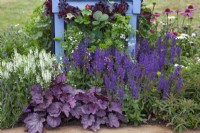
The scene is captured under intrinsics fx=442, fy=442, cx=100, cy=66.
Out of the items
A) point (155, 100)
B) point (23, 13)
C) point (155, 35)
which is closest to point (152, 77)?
point (155, 100)

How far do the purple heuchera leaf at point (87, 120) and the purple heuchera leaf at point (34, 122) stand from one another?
405 mm

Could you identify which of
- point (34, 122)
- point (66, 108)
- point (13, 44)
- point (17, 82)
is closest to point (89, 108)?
point (66, 108)

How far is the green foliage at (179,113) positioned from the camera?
445 cm

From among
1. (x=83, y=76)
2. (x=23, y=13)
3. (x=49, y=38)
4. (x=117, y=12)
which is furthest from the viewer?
(x=23, y=13)

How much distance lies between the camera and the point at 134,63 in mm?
5008

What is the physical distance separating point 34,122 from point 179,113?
147 centimetres

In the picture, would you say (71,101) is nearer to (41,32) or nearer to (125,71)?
(125,71)

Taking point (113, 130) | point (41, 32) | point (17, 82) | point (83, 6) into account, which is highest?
point (83, 6)

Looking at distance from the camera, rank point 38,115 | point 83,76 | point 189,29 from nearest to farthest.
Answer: point 38,115, point 83,76, point 189,29

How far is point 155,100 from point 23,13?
7297 mm

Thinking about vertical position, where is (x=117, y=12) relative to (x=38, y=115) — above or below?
above

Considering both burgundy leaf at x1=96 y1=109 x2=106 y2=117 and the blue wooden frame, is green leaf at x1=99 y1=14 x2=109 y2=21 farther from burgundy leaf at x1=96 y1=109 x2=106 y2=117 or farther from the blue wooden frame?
burgundy leaf at x1=96 y1=109 x2=106 y2=117

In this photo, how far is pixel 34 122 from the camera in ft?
14.4

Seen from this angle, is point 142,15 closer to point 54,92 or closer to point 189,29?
point 189,29
